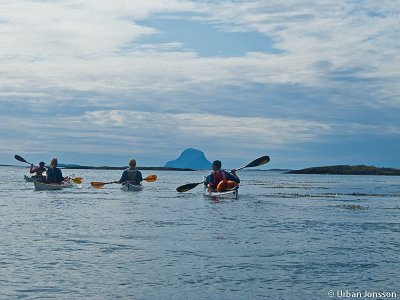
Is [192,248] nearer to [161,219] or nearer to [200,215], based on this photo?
[161,219]

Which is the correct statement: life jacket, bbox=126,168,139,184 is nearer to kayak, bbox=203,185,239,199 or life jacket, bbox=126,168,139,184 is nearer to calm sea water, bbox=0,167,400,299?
kayak, bbox=203,185,239,199

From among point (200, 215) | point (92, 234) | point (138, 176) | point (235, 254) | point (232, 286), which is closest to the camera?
point (232, 286)

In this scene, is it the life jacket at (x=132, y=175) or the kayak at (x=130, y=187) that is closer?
the life jacket at (x=132, y=175)

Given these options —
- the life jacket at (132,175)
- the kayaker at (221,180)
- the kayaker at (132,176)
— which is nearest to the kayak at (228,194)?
the kayaker at (221,180)

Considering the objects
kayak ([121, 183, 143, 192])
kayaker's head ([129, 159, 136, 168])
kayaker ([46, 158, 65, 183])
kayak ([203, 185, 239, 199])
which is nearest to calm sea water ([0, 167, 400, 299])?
kayak ([203, 185, 239, 199])

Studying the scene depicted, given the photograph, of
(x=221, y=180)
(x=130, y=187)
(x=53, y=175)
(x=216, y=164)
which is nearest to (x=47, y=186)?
(x=53, y=175)

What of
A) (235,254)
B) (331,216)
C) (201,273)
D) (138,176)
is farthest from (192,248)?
(138,176)

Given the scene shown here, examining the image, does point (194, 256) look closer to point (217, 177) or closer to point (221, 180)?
point (221, 180)

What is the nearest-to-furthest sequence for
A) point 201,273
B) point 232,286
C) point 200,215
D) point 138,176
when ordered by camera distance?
point 232,286
point 201,273
point 200,215
point 138,176

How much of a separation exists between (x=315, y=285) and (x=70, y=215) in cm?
1755

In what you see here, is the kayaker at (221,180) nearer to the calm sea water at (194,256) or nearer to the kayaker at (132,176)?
the kayaker at (132,176)

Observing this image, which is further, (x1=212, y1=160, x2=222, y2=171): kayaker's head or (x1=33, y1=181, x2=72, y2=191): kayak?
(x1=33, y1=181, x2=72, y2=191): kayak

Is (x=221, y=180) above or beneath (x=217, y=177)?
beneath

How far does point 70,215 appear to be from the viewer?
28.3 m
